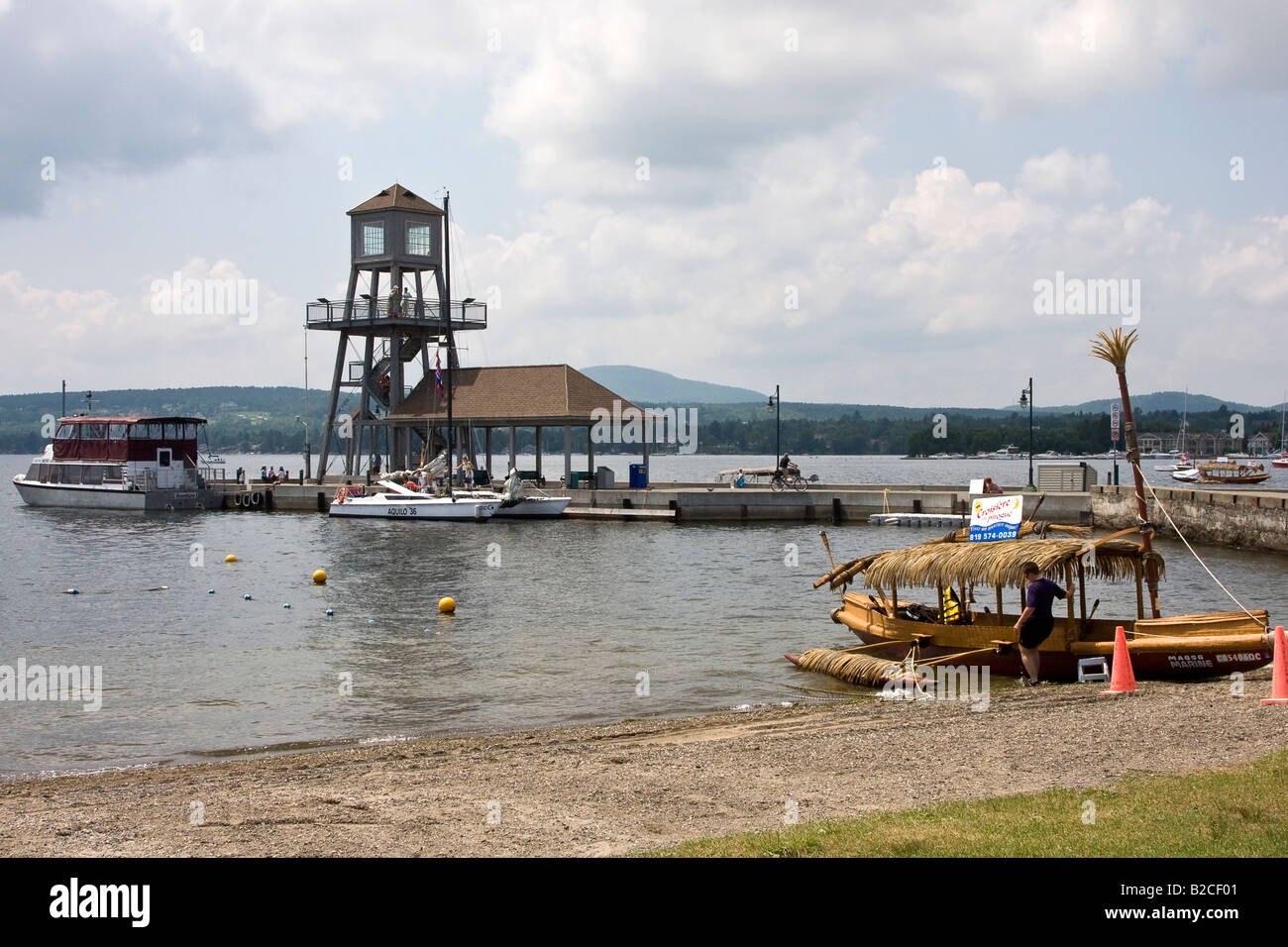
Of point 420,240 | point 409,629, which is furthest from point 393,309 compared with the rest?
point 409,629

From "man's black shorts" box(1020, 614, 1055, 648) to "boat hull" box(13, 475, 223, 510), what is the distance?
6420 cm

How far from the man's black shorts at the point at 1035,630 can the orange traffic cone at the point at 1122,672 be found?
124cm

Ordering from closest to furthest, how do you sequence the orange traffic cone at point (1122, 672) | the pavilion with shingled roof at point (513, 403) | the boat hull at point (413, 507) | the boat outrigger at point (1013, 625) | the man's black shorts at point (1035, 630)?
1. the orange traffic cone at point (1122, 672)
2. the boat outrigger at point (1013, 625)
3. the man's black shorts at point (1035, 630)
4. the boat hull at point (413, 507)
5. the pavilion with shingled roof at point (513, 403)

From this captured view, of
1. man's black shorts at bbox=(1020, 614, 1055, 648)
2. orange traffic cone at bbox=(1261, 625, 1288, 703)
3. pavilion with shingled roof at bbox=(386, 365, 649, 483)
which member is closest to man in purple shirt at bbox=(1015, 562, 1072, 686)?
man's black shorts at bbox=(1020, 614, 1055, 648)

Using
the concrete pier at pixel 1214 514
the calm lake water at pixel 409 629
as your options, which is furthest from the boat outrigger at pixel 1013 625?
the concrete pier at pixel 1214 514

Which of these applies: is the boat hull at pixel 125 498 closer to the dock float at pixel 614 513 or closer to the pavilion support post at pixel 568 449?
the pavilion support post at pixel 568 449

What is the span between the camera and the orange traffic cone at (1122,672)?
17.5 meters

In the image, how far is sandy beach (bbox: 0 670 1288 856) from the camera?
10328 mm

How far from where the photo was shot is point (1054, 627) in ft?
64.0

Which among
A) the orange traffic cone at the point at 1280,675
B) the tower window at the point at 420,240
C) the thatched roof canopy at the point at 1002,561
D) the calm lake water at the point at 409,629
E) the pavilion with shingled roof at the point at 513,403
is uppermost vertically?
the tower window at the point at 420,240

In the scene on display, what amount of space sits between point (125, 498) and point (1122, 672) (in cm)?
6797
